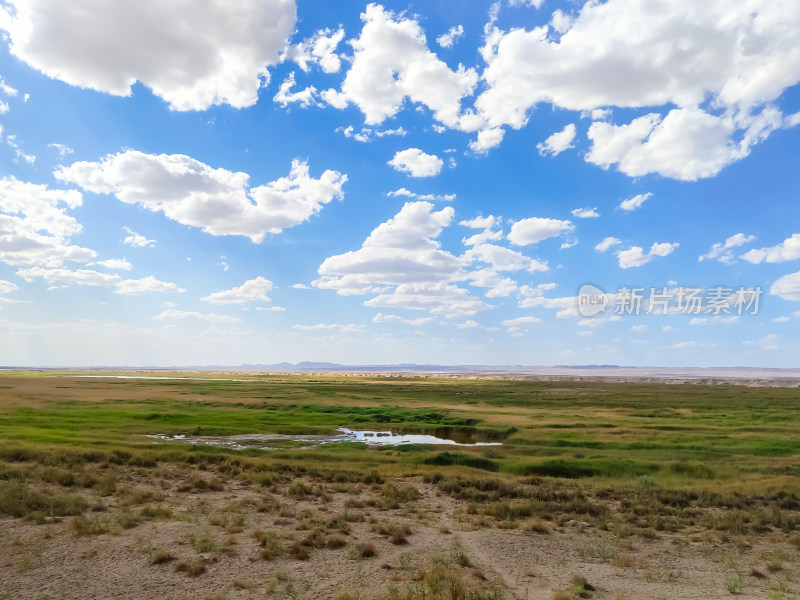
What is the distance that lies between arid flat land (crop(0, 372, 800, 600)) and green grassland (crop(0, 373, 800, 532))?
144 millimetres

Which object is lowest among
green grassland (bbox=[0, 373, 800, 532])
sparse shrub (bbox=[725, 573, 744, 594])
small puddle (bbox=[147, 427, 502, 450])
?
small puddle (bbox=[147, 427, 502, 450])

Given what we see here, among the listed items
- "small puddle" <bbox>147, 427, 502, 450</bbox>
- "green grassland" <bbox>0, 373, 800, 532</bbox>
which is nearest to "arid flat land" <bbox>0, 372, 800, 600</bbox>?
"green grassland" <bbox>0, 373, 800, 532</bbox>

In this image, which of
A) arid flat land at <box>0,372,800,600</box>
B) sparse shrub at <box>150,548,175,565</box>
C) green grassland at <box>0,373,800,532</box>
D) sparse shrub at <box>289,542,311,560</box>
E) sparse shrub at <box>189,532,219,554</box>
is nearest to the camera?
arid flat land at <box>0,372,800,600</box>

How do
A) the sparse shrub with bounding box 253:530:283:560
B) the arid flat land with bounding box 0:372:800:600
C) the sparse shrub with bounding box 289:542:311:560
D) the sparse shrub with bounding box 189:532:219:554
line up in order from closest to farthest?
1. the arid flat land with bounding box 0:372:800:600
2. the sparse shrub with bounding box 253:530:283:560
3. the sparse shrub with bounding box 289:542:311:560
4. the sparse shrub with bounding box 189:532:219:554

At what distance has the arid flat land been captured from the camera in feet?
37.4

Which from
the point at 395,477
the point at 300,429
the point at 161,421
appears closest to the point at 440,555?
the point at 395,477

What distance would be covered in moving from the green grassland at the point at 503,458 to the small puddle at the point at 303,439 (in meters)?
1.93

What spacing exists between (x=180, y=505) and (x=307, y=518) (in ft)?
16.0

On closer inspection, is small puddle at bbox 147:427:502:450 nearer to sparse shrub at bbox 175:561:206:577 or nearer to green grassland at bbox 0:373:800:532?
green grassland at bbox 0:373:800:532

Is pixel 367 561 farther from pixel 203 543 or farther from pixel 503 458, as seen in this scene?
pixel 503 458

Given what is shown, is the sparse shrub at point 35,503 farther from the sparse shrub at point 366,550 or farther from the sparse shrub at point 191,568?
the sparse shrub at point 366,550

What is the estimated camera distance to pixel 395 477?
78.3ft

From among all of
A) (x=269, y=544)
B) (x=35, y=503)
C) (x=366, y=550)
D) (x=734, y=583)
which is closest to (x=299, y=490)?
(x=269, y=544)

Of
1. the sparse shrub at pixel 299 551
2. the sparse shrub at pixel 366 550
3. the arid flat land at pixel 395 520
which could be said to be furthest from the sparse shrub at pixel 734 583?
the sparse shrub at pixel 299 551
